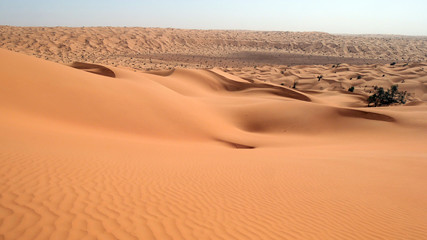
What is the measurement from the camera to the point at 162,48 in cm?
6225

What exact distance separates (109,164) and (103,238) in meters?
3.15

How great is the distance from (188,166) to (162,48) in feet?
191

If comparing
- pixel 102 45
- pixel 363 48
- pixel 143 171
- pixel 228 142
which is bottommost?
pixel 228 142

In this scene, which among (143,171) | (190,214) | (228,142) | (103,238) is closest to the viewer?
(103,238)

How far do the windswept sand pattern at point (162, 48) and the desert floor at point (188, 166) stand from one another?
92.6ft

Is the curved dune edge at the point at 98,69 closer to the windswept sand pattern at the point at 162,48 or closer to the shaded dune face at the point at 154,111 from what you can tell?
the shaded dune face at the point at 154,111

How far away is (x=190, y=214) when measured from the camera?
429 centimetres

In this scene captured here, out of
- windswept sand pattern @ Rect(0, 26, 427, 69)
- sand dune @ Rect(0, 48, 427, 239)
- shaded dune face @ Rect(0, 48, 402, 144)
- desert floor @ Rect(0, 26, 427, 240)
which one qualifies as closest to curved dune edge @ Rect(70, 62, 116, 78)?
shaded dune face @ Rect(0, 48, 402, 144)

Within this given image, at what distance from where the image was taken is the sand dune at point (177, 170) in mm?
3943

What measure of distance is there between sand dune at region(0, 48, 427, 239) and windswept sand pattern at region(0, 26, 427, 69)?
28.6 meters

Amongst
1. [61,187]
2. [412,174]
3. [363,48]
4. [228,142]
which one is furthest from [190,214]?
[363,48]

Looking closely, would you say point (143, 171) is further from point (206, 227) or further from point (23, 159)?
point (206, 227)

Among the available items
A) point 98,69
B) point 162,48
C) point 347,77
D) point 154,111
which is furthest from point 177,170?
point 162,48

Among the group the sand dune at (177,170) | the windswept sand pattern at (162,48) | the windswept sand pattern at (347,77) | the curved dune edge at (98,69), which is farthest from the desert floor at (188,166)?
the windswept sand pattern at (162,48)
